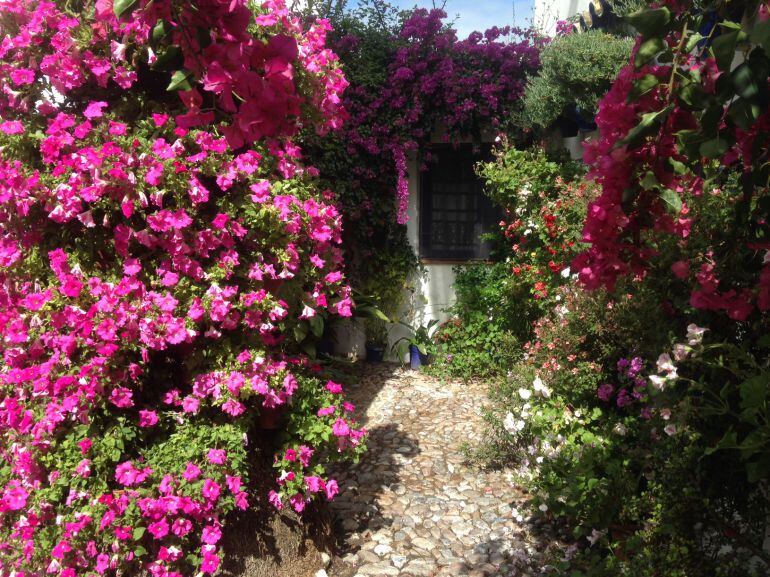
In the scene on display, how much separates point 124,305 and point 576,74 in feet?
13.8

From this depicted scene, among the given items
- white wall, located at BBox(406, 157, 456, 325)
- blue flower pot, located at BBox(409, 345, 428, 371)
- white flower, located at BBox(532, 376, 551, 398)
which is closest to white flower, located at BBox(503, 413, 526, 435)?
white flower, located at BBox(532, 376, 551, 398)

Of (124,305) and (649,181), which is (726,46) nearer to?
(649,181)

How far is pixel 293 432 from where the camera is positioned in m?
2.68

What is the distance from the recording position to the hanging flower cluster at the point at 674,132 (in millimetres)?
1119

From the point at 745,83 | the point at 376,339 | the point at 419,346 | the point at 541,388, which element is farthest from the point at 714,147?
the point at 376,339

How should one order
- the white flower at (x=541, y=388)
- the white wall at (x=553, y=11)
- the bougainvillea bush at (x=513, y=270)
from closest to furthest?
the white flower at (x=541, y=388)
the bougainvillea bush at (x=513, y=270)
the white wall at (x=553, y=11)

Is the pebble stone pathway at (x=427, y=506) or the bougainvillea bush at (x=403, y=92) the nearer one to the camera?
the pebble stone pathway at (x=427, y=506)

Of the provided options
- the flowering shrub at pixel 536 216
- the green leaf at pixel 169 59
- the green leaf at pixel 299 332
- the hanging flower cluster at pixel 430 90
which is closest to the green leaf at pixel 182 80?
the green leaf at pixel 169 59

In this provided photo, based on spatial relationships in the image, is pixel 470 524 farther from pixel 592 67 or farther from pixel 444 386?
pixel 592 67

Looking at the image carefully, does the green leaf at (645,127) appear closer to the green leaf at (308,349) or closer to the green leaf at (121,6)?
the green leaf at (121,6)

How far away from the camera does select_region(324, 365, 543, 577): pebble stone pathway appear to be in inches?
115

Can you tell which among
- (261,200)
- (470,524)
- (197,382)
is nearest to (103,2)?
(261,200)

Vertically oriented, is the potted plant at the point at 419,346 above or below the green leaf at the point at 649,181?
below

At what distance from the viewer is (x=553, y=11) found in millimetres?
7359
